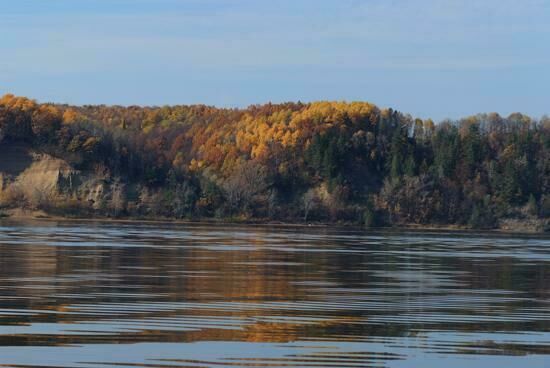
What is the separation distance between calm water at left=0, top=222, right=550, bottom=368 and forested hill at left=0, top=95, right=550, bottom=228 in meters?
102

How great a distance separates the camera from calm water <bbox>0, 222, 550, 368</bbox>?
63.1 feet

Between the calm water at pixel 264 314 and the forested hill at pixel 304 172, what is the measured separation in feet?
335

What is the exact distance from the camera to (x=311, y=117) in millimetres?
188125

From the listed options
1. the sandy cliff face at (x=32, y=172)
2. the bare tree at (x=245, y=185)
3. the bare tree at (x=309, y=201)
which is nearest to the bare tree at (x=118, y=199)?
the sandy cliff face at (x=32, y=172)

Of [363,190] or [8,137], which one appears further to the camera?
[363,190]

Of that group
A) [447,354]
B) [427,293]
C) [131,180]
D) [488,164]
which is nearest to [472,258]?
[427,293]

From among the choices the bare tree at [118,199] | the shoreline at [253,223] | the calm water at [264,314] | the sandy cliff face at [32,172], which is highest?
the sandy cliff face at [32,172]

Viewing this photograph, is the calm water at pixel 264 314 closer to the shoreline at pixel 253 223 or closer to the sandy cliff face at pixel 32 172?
the shoreline at pixel 253 223

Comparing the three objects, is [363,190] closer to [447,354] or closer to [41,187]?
[41,187]

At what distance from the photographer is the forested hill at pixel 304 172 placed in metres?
148

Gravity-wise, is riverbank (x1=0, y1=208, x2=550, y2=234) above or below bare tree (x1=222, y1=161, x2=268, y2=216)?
below

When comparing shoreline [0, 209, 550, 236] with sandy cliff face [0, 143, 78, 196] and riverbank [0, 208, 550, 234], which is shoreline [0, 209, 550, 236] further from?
sandy cliff face [0, 143, 78, 196]

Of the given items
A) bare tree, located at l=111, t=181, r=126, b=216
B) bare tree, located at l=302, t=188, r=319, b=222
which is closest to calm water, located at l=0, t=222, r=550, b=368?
bare tree, located at l=111, t=181, r=126, b=216

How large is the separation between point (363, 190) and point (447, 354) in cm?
14566
